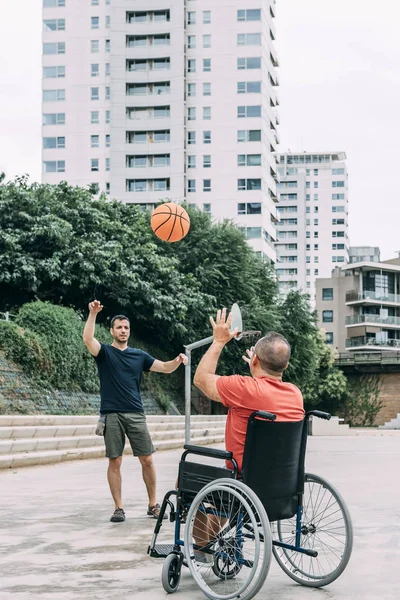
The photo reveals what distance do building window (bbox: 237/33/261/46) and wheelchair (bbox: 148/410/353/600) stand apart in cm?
7686

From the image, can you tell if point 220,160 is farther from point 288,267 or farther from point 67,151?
point 288,267

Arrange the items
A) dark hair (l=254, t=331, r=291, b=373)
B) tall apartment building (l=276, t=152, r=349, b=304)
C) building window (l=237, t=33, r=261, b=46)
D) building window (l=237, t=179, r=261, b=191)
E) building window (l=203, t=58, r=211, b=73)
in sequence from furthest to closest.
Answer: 1. tall apartment building (l=276, t=152, r=349, b=304)
2. building window (l=203, t=58, r=211, b=73)
3. building window (l=237, t=33, r=261, b=46)
4. building window (l=237, t=179, r=261, b=191)
5. dark hair (l=254, t=331, r=291, b=373)

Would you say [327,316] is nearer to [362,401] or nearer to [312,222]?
[362,401]

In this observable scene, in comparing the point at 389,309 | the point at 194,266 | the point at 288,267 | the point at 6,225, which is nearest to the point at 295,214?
the point at 288,267

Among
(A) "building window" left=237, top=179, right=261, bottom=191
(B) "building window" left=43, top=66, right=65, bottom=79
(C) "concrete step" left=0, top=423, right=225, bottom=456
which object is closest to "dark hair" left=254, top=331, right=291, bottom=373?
(C) "concrete step" left=0, top=423, right=225, bottom=456

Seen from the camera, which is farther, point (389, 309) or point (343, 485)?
point (389, 309)

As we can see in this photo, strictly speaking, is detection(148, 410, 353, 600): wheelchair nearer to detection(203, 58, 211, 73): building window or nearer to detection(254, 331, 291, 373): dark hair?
detection(254, 331, 291, 373): dark hair

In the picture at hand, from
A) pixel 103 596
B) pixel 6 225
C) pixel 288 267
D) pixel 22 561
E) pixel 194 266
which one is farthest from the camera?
pixel 288 267

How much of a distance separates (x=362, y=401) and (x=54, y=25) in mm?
45896

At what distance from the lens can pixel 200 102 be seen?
80000mm

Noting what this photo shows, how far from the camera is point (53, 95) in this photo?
83.2 m

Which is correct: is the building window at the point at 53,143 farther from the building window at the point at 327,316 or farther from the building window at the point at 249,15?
the building window at the point at 327,316

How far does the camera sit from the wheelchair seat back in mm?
5047

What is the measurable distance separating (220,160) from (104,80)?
573 inches
